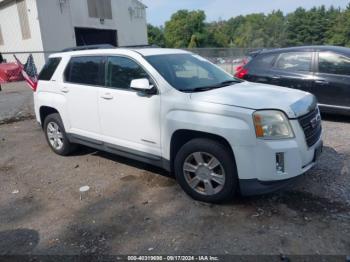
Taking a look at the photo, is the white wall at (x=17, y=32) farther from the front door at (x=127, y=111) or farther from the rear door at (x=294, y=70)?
the front door at (x=127, y=111)

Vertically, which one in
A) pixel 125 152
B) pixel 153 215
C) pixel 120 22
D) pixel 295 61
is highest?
pixel 120 22

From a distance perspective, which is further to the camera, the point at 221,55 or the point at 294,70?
the point at 221,55

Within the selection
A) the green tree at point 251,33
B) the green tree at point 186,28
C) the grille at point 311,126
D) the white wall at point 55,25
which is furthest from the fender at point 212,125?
the green tree at point 251,33

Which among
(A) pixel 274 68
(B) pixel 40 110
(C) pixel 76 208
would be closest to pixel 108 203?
(C) pixel 76 208

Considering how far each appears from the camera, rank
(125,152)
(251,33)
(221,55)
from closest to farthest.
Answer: (125,152), (221,55), (251,33)

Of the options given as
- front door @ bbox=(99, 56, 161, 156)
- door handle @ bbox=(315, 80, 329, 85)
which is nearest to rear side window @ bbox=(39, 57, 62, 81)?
front door @ bbox=(99, 56, 161, 156)

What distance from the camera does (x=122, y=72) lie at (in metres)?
4.50

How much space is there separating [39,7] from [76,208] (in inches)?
816

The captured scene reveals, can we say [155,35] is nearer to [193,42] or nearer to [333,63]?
[193,42]

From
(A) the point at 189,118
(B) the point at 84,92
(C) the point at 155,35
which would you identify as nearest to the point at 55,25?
(B) the point at 84,92

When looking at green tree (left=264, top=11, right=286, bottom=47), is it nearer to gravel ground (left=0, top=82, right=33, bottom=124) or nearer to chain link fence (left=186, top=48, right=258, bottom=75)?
chain link fence (left=186, top=48, right=258, bottom=75)

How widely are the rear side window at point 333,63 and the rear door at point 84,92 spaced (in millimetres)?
4773

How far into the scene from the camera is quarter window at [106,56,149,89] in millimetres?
4305

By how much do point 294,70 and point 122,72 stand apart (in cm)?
438
